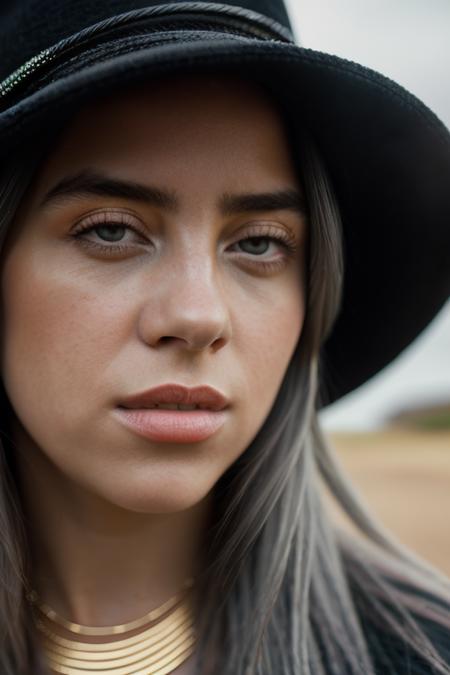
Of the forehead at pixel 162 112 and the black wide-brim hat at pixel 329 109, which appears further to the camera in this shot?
the forehead at pixel 162 112

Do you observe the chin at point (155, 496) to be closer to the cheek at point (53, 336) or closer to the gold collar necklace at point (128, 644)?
the cheek at point (53, 336)

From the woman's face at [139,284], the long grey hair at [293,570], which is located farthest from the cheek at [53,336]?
the long grey hair at [293,570]

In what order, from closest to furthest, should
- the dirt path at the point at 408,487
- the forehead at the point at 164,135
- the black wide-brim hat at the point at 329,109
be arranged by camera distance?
the black wide-brim hat at the point at 329,109 → the forehead at the point at 164,135 → the dirt path at the point at 408,487

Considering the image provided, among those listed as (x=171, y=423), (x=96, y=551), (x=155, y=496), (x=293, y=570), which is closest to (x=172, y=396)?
(x=171, y=423)

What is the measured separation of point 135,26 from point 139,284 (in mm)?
416

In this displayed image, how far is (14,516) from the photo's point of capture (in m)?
1.77

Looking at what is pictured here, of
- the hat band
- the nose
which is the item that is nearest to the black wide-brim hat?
the hat band

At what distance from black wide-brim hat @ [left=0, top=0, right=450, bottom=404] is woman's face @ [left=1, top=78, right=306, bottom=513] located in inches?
3.8

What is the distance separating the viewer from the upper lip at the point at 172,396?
58.2 inches

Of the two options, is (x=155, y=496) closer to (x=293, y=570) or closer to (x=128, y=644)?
(x=128, y=644)

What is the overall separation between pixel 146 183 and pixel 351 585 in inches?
38.0

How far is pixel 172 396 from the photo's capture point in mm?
1489

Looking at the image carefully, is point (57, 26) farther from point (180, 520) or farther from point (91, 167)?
point (180, 520)

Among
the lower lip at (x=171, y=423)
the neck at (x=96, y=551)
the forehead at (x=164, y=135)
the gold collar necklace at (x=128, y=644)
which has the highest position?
the forehead at (x=164, y=135)
